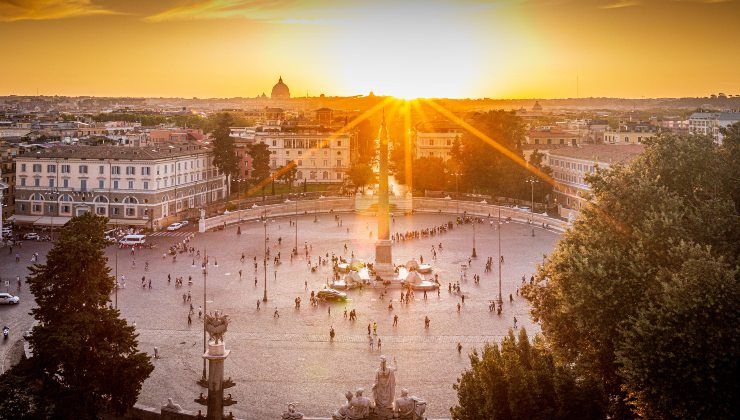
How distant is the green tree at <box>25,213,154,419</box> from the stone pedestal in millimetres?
2409

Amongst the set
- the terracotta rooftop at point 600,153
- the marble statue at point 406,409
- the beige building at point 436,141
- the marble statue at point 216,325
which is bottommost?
the marble statue at point 406,409

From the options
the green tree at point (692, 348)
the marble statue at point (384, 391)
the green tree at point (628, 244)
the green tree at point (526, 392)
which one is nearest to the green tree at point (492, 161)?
the green tree at point (628, 244)

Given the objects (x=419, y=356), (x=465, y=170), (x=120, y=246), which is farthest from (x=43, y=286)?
(x=465, y=170)

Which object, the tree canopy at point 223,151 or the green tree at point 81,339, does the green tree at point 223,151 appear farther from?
the green tree at point 81,339

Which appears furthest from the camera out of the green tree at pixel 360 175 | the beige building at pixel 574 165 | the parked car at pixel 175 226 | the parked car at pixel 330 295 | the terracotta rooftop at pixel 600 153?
the green tree at pixel 360 175

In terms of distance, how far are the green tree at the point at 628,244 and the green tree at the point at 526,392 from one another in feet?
2.76

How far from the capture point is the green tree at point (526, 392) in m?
17.2

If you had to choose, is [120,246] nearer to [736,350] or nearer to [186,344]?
[186,344]

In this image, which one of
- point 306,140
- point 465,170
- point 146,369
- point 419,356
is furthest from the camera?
point 306,140

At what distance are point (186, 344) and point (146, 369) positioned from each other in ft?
31.4

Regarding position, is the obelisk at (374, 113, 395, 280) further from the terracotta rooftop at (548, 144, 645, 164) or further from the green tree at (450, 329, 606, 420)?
the green tree at (450, 329, 606, 420)

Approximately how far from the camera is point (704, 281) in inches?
604

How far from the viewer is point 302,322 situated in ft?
110

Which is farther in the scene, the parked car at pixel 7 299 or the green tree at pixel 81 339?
the parked car at pixel 7 299
